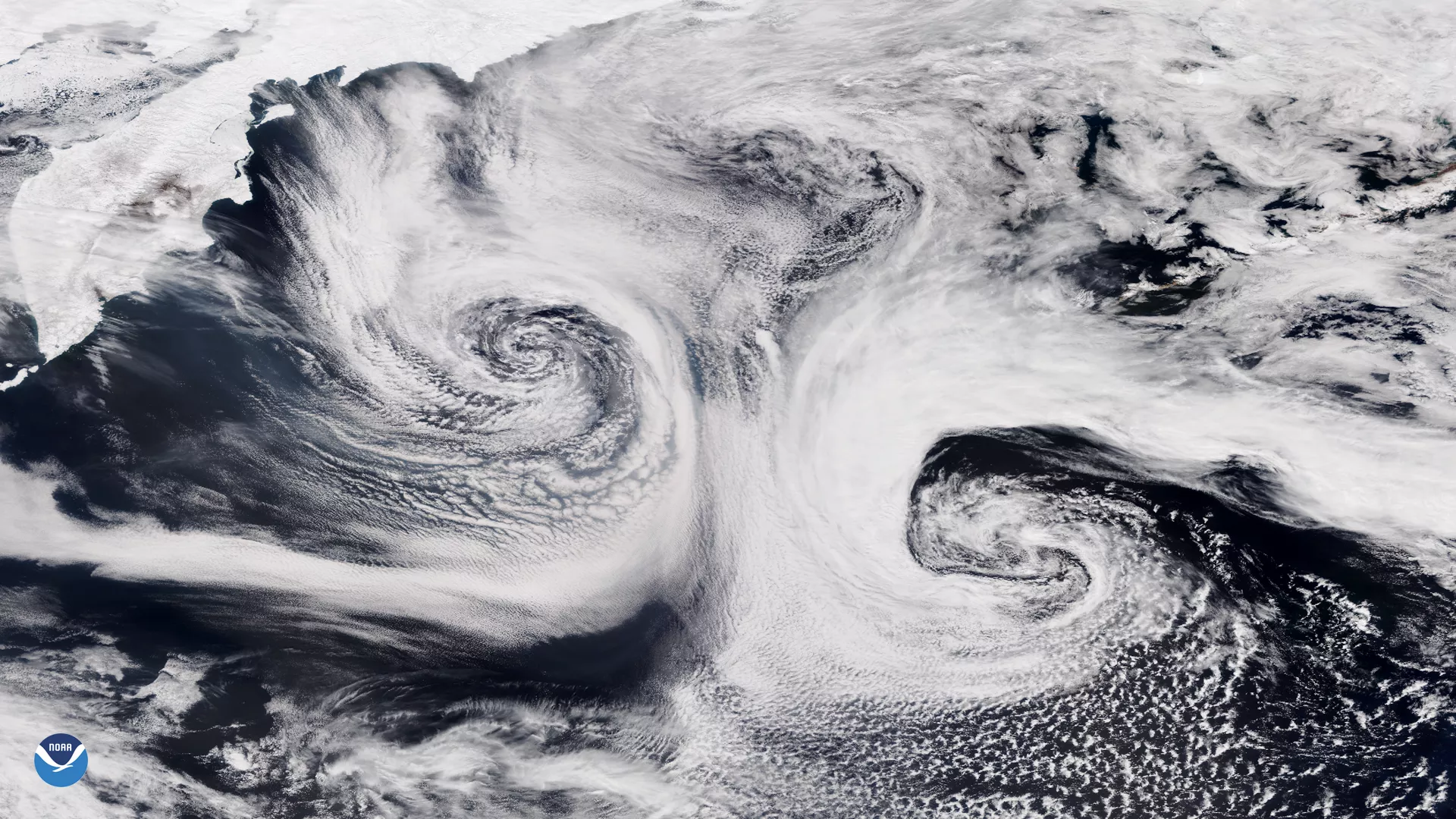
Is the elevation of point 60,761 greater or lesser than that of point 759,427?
lesser

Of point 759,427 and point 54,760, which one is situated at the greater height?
point 759,427

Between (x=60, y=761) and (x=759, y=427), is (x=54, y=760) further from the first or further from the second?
Answer: (x=759, y=427)

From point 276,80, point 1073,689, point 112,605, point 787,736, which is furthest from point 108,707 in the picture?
point 1073,689

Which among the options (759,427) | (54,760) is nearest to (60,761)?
(54,760)

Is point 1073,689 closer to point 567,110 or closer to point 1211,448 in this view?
point 1211,448

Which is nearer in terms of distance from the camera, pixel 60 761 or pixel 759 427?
pixel 60 761
